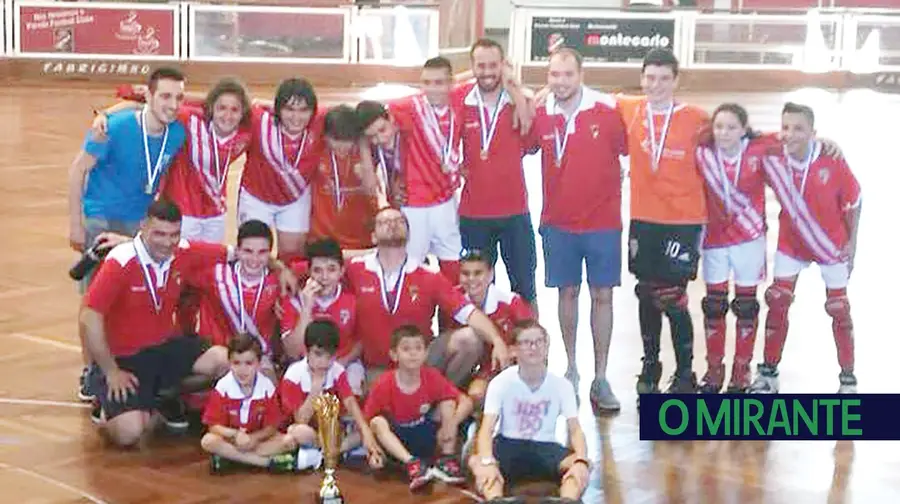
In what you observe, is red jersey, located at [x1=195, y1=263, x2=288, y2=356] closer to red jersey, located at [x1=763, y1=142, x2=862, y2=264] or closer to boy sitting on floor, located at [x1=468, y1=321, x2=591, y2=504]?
boy sitting on floor, located at [x1=468, y1=321, x2=591, y2=504]

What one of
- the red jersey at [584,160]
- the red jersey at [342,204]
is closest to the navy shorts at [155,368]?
the red jersey at [342,204]

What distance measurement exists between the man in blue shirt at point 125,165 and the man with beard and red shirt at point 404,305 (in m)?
1.17

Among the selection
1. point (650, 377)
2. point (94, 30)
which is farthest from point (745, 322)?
point (94, 30)

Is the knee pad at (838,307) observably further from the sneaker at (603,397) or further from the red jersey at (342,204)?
the red jersey at (342,204)

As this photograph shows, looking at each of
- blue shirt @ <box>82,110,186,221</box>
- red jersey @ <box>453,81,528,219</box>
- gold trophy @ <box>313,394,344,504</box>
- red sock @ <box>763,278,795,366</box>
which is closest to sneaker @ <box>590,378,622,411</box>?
red sock @ <box>763,278,795,366</box>

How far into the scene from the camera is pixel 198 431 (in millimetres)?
6828

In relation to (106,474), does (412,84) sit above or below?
above

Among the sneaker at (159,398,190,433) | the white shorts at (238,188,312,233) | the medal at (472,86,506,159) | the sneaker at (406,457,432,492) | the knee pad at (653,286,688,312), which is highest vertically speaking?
the medal at (472,86,506,159)

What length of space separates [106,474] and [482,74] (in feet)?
8.64

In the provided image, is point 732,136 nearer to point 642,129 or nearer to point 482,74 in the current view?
point 642,129

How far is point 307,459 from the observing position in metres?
6.28

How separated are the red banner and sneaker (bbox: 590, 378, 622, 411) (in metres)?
15.4

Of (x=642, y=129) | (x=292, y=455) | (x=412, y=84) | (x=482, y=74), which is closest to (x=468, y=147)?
(x=482, y=74)

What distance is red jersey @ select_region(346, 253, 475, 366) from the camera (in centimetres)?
678
